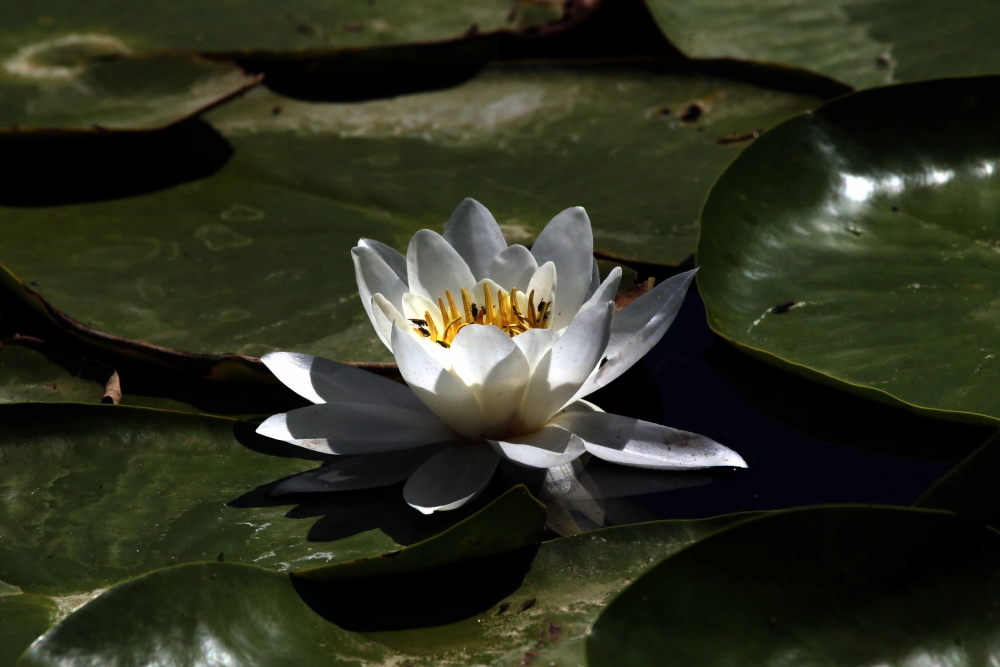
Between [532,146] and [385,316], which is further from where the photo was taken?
[532,146]

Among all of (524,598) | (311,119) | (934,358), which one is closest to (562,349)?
(524,598)

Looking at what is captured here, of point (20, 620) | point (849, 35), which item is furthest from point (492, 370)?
point (849, 35)

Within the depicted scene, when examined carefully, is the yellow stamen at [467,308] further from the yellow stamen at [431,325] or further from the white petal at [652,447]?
the white petal at [652,447]

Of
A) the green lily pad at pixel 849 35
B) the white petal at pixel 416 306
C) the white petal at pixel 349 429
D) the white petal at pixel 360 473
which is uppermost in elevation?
the green lily pad at pixel 849 35

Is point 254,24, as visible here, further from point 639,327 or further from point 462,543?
point 462,543

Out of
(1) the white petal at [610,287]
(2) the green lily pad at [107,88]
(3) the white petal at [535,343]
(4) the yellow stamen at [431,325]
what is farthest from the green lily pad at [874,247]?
(2) the green lily pad at [107,88]

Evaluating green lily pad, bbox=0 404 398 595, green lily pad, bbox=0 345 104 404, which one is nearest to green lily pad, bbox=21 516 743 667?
green lily pad, bbox=0 404 398 595

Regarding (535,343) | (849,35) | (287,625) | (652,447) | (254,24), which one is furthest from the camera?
(254,24)
